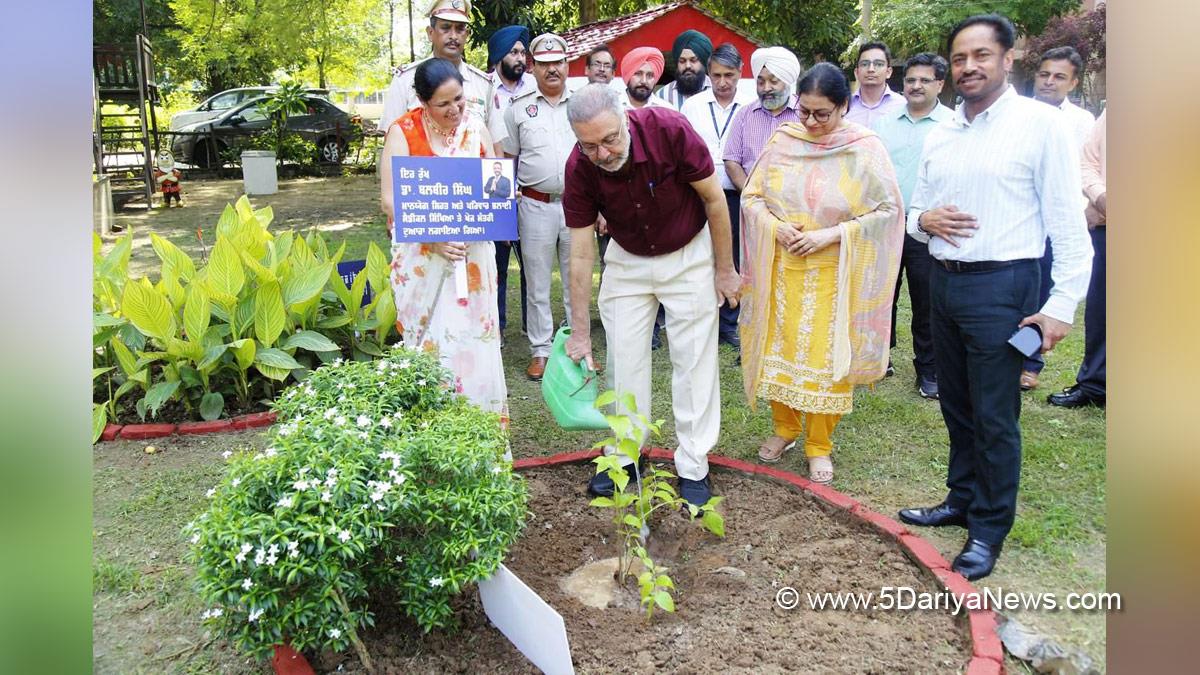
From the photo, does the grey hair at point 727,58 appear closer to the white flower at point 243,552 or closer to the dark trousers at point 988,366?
the dark trousers at point 988,366

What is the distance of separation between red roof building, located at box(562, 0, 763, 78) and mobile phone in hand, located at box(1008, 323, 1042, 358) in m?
9.78

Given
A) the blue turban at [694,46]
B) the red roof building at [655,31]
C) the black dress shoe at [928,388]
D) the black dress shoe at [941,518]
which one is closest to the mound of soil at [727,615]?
the black dress shoe at [941,518]

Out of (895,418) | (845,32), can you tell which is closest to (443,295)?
(895,418)

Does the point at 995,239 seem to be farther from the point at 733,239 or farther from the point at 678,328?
the point at 733,239

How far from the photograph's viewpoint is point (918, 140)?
15.9 feet

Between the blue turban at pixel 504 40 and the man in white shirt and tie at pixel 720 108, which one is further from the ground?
the blue turban at pixel 504 40

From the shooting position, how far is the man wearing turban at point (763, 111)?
4.65 meters

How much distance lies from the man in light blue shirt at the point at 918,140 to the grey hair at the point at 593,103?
7.78ft

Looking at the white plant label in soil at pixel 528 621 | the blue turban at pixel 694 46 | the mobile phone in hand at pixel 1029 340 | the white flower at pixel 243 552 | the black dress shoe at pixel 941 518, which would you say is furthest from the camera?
the blue turban at pixel 694 46

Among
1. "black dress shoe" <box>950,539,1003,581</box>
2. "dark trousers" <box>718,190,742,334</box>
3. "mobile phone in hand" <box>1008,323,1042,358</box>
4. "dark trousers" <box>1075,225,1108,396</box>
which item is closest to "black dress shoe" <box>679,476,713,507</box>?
"black dress shoe" <box>950,539,1003,581</box>

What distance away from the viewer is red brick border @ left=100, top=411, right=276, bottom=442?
175 inches

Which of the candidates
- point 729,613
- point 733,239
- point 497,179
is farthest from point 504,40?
point 729,613
